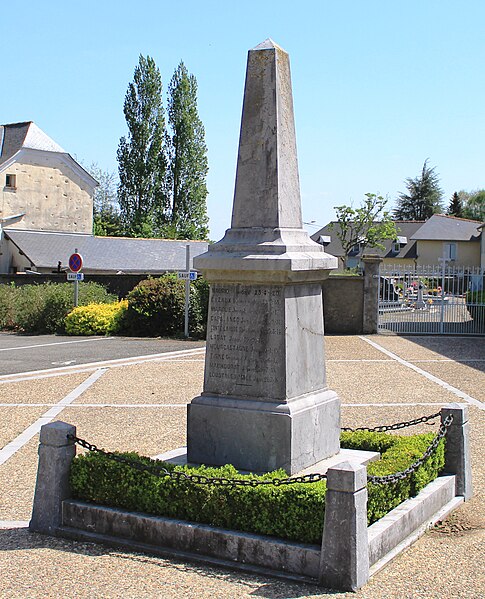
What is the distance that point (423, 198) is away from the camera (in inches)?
3642

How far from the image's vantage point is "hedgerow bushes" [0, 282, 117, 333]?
26.2m

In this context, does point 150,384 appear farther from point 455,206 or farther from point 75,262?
point 455,206

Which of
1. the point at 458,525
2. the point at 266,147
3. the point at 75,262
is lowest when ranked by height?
the point at 458,525

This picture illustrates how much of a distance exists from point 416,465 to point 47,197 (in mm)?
42211

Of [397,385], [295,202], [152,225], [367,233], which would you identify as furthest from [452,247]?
[295,202]

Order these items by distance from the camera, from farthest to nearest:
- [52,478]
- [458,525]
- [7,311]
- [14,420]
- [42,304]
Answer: [7,311], [42,304], [14,420], [458,525], [52,478]

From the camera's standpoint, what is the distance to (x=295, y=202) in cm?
691

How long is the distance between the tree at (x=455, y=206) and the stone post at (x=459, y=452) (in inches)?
3372

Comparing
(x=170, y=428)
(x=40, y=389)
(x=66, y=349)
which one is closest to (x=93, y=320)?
(x=66, y=349)

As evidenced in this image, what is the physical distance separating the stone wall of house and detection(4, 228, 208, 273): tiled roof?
1341mm

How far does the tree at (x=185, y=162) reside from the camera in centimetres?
5728

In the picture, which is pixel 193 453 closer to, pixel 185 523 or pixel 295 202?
pixel 185 523

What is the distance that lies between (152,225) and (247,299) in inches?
2025

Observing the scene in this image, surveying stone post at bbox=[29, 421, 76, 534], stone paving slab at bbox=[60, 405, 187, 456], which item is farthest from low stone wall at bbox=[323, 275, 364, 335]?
stone post at bbox=[29, 421, 76, 534]
